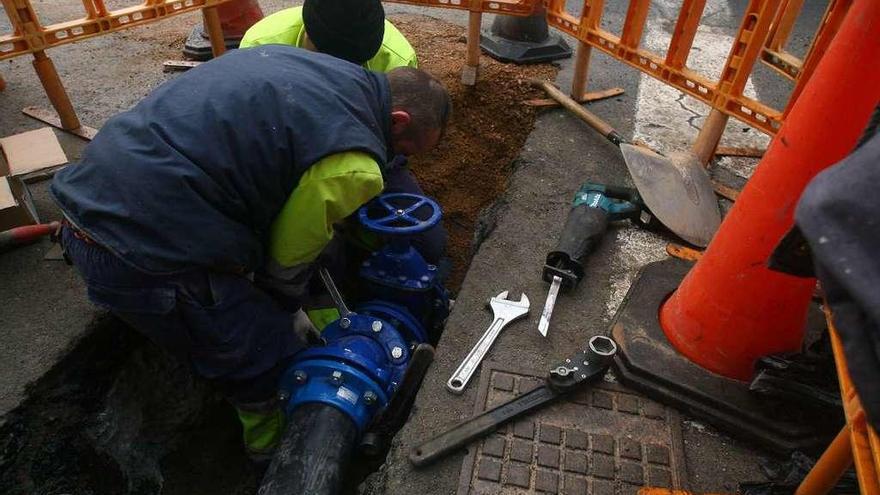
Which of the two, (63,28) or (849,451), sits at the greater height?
(63,28)

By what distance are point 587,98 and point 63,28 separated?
3056 millimetres

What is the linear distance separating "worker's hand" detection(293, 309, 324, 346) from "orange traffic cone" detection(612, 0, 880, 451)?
1304 mm

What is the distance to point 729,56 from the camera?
2723 millimetres

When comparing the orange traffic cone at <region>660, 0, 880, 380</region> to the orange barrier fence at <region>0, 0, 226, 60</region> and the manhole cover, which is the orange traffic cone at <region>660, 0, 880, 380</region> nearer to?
the manhole cover

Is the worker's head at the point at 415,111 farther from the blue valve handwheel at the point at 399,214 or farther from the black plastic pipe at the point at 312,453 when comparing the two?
the black plastic pipe at the point at 312,453

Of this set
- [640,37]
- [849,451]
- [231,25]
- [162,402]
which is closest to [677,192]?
[640,37]

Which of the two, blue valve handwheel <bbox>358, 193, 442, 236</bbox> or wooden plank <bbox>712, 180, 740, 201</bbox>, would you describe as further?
wooden plank <bbox>712, 180, 740, 201</bbox>

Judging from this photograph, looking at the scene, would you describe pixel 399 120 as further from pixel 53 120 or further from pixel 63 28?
pixel 53 120

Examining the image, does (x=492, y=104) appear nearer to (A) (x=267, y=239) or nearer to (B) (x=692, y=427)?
(A) (x=267, y=239)

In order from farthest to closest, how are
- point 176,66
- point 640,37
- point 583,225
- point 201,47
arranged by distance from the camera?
1. point 201,47
2. point 176,66
3. point 640,37
4. point 583,225

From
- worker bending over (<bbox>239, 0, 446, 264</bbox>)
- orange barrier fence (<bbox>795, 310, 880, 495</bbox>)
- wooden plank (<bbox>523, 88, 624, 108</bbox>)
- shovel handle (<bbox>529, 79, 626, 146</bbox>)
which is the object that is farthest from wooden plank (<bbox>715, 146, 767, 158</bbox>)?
orange barrier fence (<bbox>795, 310, 880, 495</bbox>)

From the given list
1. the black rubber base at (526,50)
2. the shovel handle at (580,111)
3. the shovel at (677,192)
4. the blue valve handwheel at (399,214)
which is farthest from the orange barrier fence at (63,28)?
the shovel at (677,192)

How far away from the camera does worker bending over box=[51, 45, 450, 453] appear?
5.93 feet

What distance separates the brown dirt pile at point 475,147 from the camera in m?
3.57
